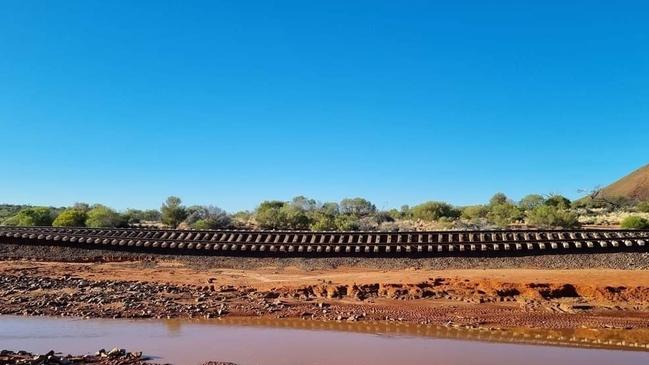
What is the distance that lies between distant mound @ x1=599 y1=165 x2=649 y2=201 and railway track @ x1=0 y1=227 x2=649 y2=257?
99.3m

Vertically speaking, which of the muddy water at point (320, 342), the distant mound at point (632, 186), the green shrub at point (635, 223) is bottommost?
the muddy water at point (320, 342)

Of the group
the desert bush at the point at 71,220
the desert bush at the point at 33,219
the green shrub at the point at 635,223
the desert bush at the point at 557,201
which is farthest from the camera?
the desert bush at the point at 557,201

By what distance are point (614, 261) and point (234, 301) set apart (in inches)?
535

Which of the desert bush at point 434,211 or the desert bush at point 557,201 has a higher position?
the desert bush at point 557,201

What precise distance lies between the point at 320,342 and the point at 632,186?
429 ft

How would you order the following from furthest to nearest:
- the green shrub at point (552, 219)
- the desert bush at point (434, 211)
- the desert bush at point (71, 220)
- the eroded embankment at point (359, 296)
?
the desert bush at point (434, 211)
the desert bush at point (71, 220)
the green shrub at point (552, 219)
the eroded embankment at point (359, 296)

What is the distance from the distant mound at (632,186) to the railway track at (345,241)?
326ft

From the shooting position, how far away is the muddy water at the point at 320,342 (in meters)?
9.46

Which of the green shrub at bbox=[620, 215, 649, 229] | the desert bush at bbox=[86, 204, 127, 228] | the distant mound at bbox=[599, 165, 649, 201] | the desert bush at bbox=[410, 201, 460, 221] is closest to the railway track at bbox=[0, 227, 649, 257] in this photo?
the green shrub at bbox=[620, 215, 649, 229]

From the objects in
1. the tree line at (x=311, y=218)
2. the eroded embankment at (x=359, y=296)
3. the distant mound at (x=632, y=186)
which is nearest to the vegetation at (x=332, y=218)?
the tree line at (x=311, y=218)

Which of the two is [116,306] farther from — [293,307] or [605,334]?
[605,334]

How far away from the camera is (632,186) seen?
122 metres

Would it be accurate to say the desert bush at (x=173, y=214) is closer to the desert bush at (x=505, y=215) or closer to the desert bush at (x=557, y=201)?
the desert bush at (x=505, y=215)

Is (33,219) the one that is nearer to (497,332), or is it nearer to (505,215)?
(505,215)
